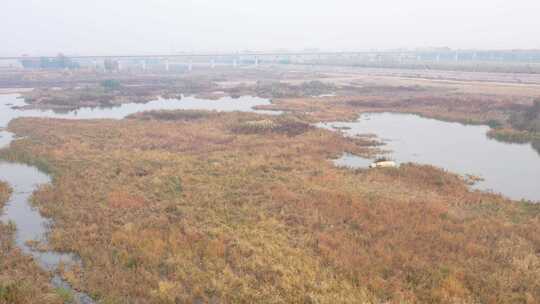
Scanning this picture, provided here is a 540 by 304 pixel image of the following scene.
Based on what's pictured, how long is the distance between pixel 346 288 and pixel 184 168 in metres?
16.2

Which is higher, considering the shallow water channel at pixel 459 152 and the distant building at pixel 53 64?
the distant building at pixel 53 64

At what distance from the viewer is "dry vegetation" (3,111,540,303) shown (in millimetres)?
12609

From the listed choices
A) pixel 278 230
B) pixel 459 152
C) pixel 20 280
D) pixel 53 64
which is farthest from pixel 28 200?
pixel 53 64

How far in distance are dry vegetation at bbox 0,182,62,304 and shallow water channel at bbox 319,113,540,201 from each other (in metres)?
20.2

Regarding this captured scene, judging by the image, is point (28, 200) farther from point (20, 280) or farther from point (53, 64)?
point (53, 64)

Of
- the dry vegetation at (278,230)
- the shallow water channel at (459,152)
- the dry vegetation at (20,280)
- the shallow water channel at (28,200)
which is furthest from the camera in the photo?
the shallow water channel at (459,152)

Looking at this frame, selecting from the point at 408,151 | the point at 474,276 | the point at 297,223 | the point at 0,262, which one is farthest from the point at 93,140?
the point at 474,276

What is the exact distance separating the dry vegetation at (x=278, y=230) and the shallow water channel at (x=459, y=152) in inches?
116

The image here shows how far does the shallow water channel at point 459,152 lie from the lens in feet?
81.8

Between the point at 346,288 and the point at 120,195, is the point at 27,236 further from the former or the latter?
the point at 346,288

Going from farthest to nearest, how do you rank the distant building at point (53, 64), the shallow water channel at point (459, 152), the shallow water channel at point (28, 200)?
the distant building at point (53, 64) → the shallow water channel at point (459, 152) → the shallow water channel at point (28, 200)

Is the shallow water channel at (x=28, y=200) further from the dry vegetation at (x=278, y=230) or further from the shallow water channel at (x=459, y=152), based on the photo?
the shallow water channel at (x=459, y=152)

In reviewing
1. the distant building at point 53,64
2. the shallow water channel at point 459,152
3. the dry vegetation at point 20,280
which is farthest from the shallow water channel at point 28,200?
the distant building at point 53,64

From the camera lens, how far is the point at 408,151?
1275 inches
